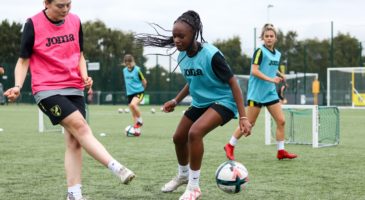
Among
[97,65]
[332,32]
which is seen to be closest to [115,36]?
[97,65]

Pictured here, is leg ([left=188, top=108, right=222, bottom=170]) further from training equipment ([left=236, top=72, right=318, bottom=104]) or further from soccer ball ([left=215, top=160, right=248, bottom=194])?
training equipment ([left=236, top=72, right=318, bottom=104])

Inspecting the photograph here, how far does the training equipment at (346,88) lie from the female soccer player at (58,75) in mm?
32550

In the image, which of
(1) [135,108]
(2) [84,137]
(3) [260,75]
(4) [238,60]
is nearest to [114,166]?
(2) [84,137]

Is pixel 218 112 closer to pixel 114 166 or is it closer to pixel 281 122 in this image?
pixel 114 166

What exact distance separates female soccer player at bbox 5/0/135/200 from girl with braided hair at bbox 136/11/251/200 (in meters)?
0.88

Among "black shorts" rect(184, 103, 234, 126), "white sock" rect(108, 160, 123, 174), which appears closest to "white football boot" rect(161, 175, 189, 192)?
"black shorts" rect(184, 103, 234, 126)

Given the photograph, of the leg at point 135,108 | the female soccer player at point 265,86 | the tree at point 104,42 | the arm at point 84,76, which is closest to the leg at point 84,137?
the arm at point 84,76

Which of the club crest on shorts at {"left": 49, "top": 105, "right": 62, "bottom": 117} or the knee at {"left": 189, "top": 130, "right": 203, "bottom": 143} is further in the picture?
the knee at {"left": 189, "top": 130, "right": 203, "bottom": 143}

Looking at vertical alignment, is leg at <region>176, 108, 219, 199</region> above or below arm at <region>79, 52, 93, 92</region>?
below

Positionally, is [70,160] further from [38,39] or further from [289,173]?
[289,173]

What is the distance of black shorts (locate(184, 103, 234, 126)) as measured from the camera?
218 inches

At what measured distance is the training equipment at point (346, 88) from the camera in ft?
119

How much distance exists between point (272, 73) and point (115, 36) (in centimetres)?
5388

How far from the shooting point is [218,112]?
18.1 feet
